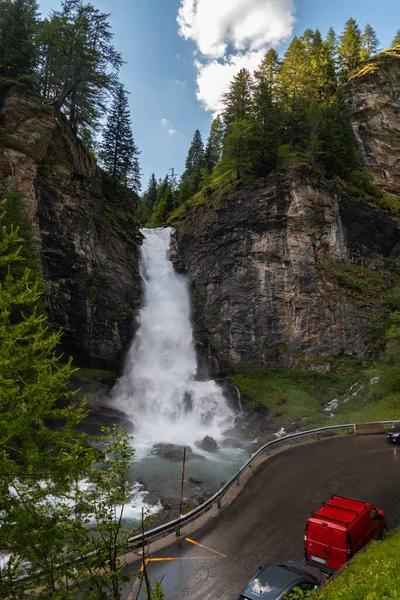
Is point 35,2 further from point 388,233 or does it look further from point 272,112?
point 388,233

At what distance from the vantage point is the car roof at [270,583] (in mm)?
7059

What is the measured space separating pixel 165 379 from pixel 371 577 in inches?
1118

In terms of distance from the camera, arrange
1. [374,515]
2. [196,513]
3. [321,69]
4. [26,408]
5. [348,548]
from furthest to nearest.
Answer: [321,69] → [196,513] → [374,515] → [348,548] → [26,408]

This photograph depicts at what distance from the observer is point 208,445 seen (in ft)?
85.7

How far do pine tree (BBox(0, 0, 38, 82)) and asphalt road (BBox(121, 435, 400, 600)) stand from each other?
35014mm

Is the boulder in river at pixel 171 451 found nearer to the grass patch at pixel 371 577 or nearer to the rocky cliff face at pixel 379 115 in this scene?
the grass patch at pixel 371 577

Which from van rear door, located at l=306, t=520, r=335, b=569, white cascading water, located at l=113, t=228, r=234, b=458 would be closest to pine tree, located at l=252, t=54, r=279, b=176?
white cascading water, located at l=113, t=228, r=234, b=458

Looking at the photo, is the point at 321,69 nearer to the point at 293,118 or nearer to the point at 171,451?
the point at 293,118

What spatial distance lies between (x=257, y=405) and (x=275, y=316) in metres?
8.98

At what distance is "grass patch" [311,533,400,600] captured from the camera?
5066mm

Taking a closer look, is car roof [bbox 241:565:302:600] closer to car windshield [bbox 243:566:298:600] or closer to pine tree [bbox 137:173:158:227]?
car windshield [bbox 243:566:298:600]

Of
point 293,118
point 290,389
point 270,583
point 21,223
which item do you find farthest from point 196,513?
point 293,118

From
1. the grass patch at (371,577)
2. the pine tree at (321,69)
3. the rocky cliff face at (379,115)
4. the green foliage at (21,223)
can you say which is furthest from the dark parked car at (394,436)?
the pine tree at (321,69)

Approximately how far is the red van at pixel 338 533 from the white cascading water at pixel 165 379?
17.0 metres
